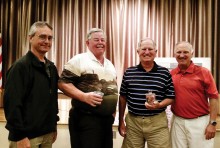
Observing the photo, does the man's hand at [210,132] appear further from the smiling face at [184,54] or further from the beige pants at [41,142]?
the beige pants at [41,142]

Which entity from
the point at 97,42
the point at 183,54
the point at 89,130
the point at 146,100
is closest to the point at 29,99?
the point at 89,130

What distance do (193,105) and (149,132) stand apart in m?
0.49

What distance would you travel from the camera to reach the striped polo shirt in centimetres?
213

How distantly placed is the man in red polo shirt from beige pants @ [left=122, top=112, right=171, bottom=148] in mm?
223

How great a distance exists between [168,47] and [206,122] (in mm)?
2429

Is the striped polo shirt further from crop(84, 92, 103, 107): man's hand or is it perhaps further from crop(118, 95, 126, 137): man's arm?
crop(84, 92, 103, 107): man's hand

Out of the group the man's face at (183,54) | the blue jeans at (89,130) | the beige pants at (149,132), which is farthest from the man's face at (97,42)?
the man's face at (183,54)

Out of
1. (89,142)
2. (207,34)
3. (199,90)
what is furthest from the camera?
(207,34)

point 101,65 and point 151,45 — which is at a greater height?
point 151,45

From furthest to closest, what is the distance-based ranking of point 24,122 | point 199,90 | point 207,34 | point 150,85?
1. point 207,34
2. point 199,90
3. point 150,85
4. point 24,122

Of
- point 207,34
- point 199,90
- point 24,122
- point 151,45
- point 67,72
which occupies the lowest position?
point 24,122

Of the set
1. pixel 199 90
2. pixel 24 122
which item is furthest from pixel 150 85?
pixel 24 122

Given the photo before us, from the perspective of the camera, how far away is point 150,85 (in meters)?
2.13

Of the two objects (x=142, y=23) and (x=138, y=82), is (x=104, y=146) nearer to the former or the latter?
(x=138, y=82)
